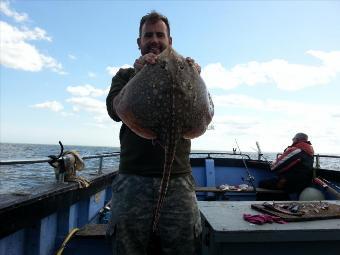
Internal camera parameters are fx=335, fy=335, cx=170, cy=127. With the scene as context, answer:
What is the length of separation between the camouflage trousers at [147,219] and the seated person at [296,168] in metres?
6.41

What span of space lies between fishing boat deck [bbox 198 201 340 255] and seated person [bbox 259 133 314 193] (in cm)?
530

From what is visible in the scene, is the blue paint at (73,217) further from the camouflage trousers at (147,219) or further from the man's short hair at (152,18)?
the man's short hair at (152,18)

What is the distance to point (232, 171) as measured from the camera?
10.6 metres

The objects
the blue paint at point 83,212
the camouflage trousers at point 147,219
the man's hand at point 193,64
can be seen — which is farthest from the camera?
the blue paint at point 83,212

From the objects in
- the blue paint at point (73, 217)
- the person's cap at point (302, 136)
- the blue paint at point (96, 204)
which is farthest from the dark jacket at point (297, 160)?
the blue paint at point (73, 217)

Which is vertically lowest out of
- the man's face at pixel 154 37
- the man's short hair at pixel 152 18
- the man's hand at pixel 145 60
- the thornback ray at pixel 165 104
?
the thornback ray at pixel 165 104

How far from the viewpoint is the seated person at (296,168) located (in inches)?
325

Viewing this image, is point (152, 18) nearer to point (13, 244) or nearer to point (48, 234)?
point (13, 244)

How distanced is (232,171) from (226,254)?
787cm

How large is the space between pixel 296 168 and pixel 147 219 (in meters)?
6.72

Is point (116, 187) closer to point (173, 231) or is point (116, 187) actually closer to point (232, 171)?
point (173, 231)

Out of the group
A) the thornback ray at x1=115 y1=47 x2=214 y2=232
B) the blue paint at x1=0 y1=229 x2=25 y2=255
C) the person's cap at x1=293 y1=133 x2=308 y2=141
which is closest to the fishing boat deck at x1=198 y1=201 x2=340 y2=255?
the thornback ray at x1=115 y1=47 x2=214 y2=232

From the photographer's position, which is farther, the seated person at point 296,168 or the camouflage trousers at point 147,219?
the seated person at point 296,168

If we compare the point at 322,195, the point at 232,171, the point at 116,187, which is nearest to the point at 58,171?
the point at 116,187
